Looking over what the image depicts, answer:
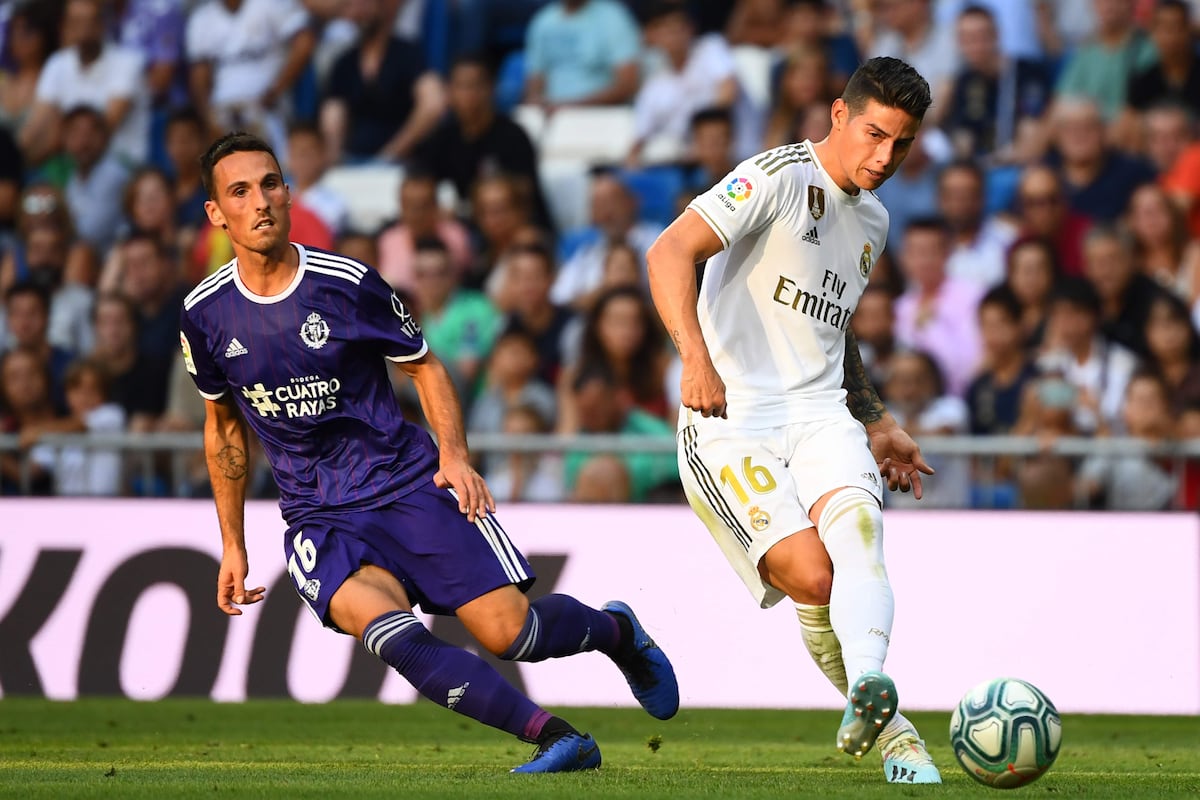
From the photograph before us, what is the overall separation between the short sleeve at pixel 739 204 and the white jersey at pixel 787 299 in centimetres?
2

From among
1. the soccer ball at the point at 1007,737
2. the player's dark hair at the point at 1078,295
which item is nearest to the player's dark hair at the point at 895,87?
the soccer ball at the point at 1007,737

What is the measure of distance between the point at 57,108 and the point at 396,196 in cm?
310

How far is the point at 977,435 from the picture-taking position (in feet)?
38.2

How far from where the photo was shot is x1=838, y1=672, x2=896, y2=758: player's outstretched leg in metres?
5.14

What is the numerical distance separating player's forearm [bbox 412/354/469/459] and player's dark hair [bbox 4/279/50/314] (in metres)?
8.08

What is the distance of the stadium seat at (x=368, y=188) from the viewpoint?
48.5 ft

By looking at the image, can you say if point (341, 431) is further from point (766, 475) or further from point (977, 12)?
point (977, 12)

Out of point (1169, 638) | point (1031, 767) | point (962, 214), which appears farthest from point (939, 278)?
point (1031, 767)

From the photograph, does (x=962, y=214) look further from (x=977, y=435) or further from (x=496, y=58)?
(x=496, y=58)

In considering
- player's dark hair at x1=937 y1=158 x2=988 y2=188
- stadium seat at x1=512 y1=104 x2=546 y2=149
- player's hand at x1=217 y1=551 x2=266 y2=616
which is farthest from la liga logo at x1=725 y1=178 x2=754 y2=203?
stadium seat at x1=512 y1=104 x2=546 y2=149

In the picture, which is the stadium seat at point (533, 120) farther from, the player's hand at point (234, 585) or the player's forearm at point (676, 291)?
the player's forearm at point (676, 291)

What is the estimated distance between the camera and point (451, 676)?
18.6ft

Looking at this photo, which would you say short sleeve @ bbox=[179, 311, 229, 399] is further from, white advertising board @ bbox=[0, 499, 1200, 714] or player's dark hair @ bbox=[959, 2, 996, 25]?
player's dark hair @ bbox=[959, 2, 996, 25]

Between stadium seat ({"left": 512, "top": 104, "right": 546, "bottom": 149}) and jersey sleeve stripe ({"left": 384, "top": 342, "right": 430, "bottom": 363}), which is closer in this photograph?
jersey sleeve stripe ({"left": 384, "top": 342, "right": 430, "bottom": 363})
